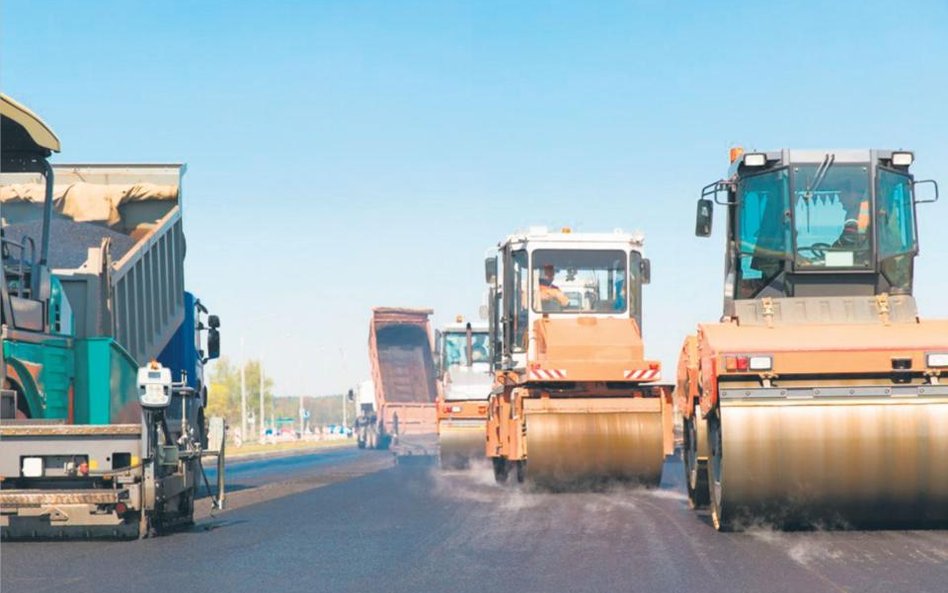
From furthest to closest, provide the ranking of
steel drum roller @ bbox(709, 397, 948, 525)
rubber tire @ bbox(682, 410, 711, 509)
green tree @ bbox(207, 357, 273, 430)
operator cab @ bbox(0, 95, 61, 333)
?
green tree @ bbox(207, 357, 273, 430)
rubber tire @ bbox(682, 410, 711, 509)
operator cab @ bbox(0, 95, 61, 333)
steel drum roller @ bbox(709, 397, 948, 525)

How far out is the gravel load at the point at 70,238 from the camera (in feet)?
47.5

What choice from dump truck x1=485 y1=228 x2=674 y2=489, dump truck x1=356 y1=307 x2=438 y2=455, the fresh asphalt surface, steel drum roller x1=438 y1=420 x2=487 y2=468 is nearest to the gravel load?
the fresh asphalt surface

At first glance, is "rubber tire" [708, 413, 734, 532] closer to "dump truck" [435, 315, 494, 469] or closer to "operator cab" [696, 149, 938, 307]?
"operator cab" [696, 149, 938, 307]

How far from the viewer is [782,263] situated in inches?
559

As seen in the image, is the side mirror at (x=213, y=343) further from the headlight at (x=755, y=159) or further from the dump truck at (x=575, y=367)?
the headlight at (x=755, y=159)

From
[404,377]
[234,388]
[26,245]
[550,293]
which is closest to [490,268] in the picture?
[550,293]

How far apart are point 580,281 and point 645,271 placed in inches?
36.5

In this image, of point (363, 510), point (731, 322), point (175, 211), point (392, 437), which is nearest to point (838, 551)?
point (731, 322)

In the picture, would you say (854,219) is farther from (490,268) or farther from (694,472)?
(490,268)

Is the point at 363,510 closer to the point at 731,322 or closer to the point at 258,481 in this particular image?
the point at 731,322

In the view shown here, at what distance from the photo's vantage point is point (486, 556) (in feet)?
37.5

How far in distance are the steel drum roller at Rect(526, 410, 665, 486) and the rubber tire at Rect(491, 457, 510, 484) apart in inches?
150

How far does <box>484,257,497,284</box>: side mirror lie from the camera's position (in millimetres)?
21353

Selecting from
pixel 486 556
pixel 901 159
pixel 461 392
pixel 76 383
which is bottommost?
pixel 486 556
